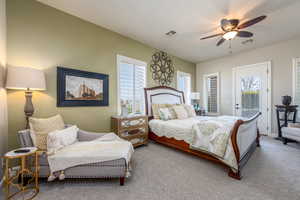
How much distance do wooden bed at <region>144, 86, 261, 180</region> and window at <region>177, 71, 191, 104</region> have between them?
42 cm

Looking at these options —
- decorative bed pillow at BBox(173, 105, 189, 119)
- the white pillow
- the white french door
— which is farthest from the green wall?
the white french door

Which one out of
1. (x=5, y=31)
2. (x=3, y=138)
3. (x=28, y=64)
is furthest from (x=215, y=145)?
(x=5, y=31)

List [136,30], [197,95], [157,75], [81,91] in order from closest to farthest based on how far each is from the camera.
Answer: [81,91]
[136,30]
[157,75]
[197,95]

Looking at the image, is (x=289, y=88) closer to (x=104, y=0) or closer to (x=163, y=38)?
(x=163, y=38)

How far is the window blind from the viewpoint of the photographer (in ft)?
11.2

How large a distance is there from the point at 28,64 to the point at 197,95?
5.00 m

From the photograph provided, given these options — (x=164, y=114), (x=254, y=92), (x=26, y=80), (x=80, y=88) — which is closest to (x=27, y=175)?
(x=26, y=80)

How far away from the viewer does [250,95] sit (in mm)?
4438

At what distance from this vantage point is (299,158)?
250 centimetres

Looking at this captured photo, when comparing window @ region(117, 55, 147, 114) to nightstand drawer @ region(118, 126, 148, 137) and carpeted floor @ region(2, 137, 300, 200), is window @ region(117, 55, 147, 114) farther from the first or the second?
carpeted floor @ region(2, 137, 300, 200)

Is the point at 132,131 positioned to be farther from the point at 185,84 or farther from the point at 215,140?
the point at 185,84

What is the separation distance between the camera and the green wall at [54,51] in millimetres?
2018

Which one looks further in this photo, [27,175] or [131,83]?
[131,83]

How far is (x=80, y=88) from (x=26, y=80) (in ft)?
3.01
